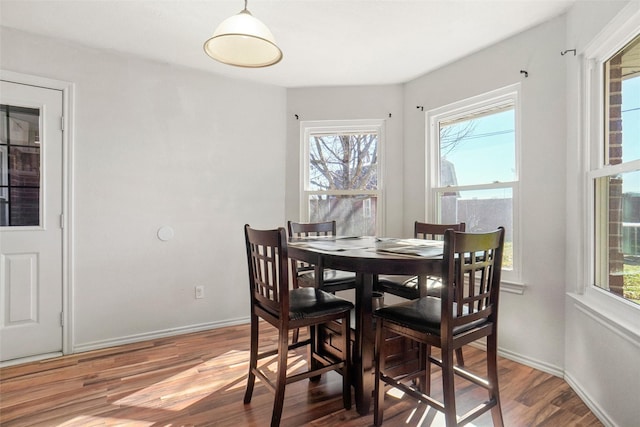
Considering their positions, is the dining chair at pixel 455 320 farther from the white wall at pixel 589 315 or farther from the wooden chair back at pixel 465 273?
the white wall at pixel 589 315

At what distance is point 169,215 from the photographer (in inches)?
115

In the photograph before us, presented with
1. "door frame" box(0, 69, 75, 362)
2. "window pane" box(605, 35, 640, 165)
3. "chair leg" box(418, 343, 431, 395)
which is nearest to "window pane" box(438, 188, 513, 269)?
"window pane" box(605, 35, 640, 165)

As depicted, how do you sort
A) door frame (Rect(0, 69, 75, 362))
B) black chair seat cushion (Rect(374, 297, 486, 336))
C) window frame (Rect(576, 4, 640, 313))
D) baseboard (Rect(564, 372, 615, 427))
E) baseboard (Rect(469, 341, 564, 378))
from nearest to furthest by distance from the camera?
1. black chair seat cushion (Rect(374, 297, 486, 336))
2. baseboard (Rect(564, 372, 615, 427))
3. window frame (Rect(576, 4, 640, 313))
4. baseboard (Rect(469, 341, 564, 378))
5. door frame (Rect(0, 69, 75, 362))

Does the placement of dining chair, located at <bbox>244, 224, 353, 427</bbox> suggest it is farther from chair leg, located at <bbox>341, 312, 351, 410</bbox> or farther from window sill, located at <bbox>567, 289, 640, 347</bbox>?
window sill, located at <bbox>567, 289, 640, 347</bbox>

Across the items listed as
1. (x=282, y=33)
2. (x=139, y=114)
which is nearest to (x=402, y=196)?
(x=282, y=33)

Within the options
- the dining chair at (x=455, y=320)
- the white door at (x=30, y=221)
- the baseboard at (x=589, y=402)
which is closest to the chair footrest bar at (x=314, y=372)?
the dining chair at (x=455, y=320)

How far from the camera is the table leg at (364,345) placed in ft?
5.81

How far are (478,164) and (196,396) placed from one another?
2665 mm

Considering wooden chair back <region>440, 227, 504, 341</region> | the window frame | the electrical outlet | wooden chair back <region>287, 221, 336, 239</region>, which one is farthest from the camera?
Result: the electrical outlet

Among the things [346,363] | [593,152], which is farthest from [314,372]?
[593,152]

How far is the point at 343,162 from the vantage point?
3.46m

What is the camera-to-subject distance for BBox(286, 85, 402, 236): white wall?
3.33 metres

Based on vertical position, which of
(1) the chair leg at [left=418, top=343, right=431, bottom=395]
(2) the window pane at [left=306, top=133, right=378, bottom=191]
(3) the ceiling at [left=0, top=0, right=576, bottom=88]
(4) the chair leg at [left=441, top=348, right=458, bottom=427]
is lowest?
(1) the chair leg at [left=418, top=343, right=431, bottom=395]

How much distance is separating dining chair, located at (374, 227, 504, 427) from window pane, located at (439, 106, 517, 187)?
4.27 ft
